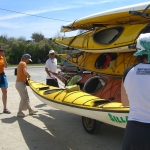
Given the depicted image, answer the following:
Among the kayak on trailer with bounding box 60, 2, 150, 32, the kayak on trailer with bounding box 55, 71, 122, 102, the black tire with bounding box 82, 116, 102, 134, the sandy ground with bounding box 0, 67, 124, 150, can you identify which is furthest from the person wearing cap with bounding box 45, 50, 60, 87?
the black tire with bounding box 82, 116, 102, 134

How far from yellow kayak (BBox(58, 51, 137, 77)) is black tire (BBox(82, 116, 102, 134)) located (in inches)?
65.9

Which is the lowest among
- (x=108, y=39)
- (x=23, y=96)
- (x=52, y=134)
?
(x=52, y=134)

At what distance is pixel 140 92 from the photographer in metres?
2.03

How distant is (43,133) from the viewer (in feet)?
16.7

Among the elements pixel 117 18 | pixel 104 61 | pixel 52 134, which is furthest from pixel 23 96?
pixel 117 18

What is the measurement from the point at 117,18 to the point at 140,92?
15.3 feet

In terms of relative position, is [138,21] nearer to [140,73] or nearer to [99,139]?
[99,139]

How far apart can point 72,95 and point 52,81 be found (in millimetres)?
2856

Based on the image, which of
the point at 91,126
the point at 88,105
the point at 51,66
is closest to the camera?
the point at 88,105

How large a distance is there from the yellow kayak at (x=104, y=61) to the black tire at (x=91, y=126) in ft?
5.49

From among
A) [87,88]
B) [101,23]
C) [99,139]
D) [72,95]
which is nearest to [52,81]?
[87,88]

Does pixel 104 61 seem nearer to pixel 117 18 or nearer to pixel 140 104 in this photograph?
pixel 117 18

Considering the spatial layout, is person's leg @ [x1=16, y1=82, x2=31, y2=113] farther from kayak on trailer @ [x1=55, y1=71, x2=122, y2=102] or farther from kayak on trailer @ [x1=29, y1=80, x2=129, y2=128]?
kayak on trailer @ [x1=55, y1=71, x2=122, y2=102]

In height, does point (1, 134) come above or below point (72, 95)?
below
